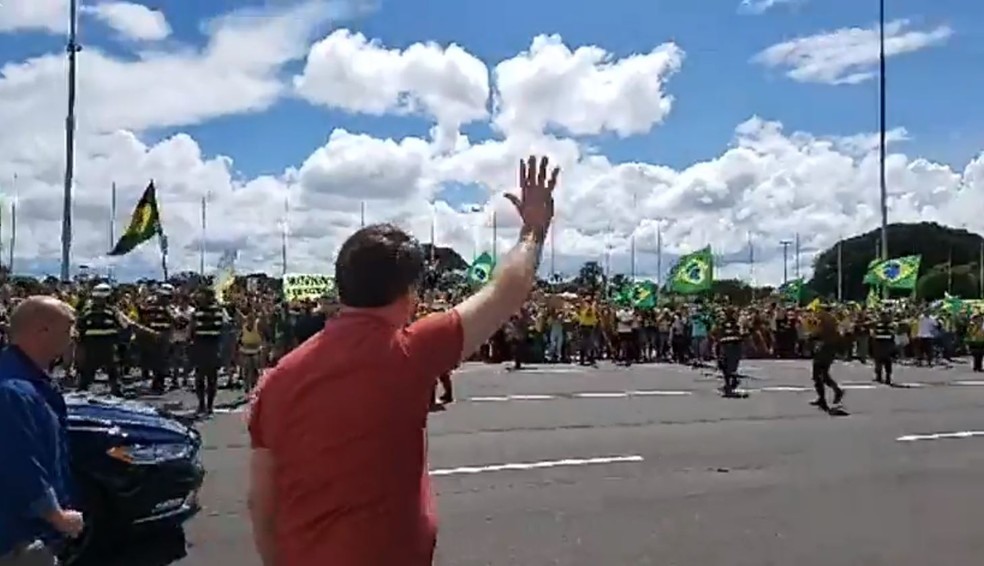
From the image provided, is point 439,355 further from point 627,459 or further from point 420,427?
point 627,459

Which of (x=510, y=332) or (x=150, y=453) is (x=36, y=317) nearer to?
(x=150, y=453)

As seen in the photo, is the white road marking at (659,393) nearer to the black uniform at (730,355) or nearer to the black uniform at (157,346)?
the black uniform at (730,355)

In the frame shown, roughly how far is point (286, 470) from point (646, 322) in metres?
29.5

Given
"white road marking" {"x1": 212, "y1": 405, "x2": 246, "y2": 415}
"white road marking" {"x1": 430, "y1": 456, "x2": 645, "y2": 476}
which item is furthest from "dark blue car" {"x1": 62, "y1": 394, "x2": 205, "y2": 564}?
"white road marking" {"x1": 212, "y1": 405, "x2": 246, "y2": 415}

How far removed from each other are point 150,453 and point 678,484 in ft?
17.5

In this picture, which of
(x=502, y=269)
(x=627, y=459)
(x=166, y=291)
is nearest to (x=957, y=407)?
(x=627, y=459)

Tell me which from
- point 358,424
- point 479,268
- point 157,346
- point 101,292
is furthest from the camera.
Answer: point 479,268

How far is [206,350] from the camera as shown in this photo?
17.2 m

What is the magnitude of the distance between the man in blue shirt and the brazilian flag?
1031 inches

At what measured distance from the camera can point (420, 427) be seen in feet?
10.5

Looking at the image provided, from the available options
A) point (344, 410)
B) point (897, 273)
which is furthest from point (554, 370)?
point (344, 410)

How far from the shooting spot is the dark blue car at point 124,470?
793 cm

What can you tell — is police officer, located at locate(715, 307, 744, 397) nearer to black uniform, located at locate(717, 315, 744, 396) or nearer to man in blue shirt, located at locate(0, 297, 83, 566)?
black uniform, located at locate(717, 315, 744, 396)

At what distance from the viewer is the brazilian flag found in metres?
29.8
